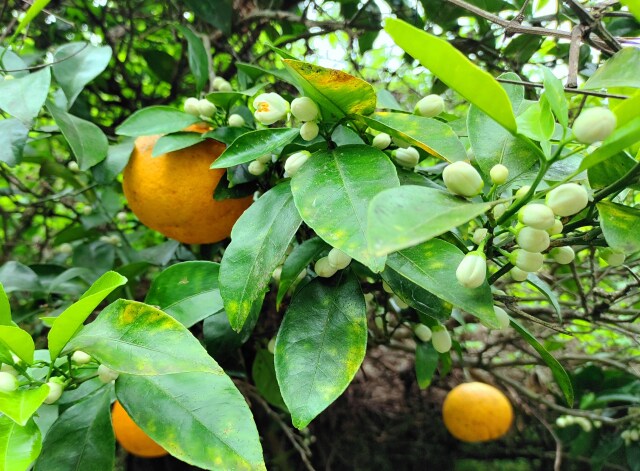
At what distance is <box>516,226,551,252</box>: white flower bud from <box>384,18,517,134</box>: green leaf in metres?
0.08

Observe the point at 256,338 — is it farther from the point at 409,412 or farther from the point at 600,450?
the point at 600,450

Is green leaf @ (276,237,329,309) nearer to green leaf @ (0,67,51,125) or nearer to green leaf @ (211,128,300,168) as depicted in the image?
green leaf @ (211,128,300,168)

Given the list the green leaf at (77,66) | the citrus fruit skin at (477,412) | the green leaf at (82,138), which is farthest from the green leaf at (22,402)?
the citrus fruit skin at (477,412)

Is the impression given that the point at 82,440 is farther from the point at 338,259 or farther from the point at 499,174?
the point at 499,174

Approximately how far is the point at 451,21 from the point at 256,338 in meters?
0.66

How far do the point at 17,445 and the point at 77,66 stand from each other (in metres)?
0.55

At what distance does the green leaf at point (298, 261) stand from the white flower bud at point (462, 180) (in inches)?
7.5

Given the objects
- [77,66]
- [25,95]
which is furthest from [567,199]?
[77,66]

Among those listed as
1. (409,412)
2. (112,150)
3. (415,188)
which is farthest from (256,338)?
(415,188)

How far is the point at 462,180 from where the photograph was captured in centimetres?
35

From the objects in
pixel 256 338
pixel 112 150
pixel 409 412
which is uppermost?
pixel 112 150

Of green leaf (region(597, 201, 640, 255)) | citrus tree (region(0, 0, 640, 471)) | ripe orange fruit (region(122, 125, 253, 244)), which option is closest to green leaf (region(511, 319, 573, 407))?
citrus tree (region(0, 0, 640, 471))

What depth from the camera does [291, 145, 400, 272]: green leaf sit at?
1.14 feet

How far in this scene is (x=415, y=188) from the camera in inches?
12.9
